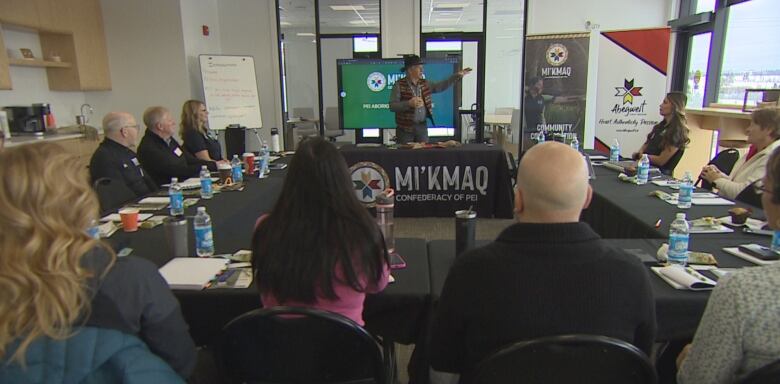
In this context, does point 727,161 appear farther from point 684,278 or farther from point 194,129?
point 194,129

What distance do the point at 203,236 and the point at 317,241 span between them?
79 cm

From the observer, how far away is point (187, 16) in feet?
19.8

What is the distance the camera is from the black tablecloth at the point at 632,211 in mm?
2325

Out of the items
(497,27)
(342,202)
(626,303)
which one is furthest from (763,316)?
(497,27)

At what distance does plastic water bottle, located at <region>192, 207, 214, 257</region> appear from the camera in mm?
1831

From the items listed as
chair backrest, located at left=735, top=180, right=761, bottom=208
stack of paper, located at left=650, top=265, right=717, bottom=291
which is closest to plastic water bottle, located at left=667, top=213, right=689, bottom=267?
stack of paper, located at left=650, top=265, right=717, bottom=291

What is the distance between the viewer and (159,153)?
3547 mm

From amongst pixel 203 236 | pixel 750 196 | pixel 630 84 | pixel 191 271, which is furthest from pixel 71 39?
pixel 630 84

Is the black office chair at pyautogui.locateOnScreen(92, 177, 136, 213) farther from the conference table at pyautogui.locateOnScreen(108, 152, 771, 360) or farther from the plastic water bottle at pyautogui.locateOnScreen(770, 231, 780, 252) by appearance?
the plastic water bottle at pyautogui.locateOnScreen(770, 231, 780, 252)

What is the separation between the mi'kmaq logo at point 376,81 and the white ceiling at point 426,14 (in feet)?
5.76

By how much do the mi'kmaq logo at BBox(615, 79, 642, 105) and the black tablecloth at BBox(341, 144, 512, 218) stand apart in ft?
8.44

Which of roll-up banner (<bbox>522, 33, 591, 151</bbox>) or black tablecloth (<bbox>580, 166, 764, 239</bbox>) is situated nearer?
black tablecloth (<bbox>580, 166, 764, 239</bbox>)

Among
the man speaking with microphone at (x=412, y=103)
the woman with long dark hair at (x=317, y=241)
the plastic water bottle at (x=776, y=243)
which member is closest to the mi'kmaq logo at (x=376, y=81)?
the man speaking with microphone at (x=412, y=103)

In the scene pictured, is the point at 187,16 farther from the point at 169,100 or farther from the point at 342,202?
the point at 342,202
